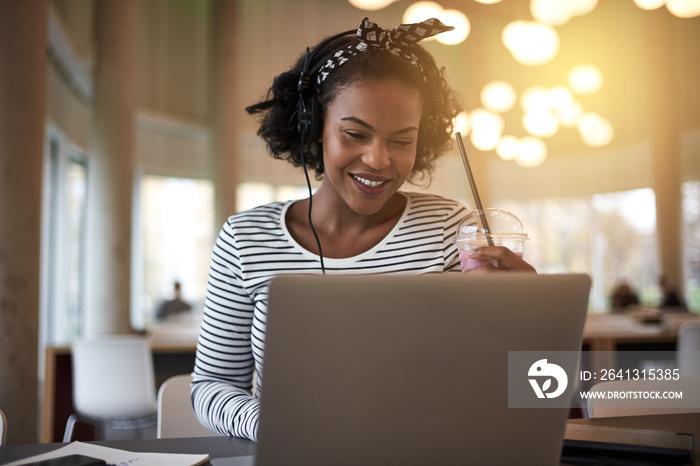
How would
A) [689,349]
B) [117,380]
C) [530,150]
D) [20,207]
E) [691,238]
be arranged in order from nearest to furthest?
[689,349] → [117,380] → [20,207] → [530,150] → [691,238]

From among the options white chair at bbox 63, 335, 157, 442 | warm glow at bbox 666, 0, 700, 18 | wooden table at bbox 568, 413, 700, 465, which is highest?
warm glow at bbox 666, 0, 700, 18

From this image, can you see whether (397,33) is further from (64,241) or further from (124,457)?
(64,241)

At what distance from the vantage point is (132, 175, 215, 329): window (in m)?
8.17

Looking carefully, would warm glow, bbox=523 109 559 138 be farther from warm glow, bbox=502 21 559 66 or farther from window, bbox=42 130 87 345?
window, bbox=42 130 87 345

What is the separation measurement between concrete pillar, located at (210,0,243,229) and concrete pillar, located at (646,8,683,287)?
19.3 ft

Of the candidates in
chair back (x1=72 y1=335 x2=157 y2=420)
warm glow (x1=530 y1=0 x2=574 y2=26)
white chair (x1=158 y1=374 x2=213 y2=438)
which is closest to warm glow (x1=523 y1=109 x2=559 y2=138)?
warm glow (x1=530 y1=0 x2=574 y2=26)

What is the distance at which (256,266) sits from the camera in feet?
4.18

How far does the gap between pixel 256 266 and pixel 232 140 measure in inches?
281

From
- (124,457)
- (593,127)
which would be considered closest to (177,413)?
(124,457)

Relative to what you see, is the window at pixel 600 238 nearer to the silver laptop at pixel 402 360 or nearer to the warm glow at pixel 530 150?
the warm glow at pixel 530 150

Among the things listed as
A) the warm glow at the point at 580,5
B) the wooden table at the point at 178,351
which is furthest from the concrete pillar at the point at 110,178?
the warm glow at the point at 580,5

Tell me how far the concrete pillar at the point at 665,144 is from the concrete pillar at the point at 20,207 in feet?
26.5

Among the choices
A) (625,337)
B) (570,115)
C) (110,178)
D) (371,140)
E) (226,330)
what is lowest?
(625,337)

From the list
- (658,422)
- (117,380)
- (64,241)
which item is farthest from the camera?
(64,241)
